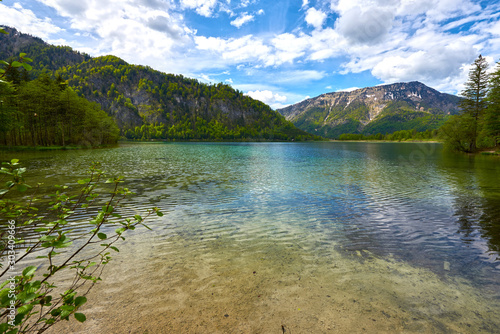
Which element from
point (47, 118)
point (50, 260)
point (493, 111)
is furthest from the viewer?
point (47, 118)

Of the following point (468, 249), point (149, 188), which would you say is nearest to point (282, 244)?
point (468, 249)

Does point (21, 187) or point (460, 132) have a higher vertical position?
point (460, 132)

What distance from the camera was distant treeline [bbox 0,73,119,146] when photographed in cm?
6153

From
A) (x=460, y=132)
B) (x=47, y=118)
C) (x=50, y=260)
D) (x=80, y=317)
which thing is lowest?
(x=80, y=317)

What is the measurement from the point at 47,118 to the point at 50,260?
296 feet

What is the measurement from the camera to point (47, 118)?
71.9 m

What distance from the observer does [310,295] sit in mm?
7668

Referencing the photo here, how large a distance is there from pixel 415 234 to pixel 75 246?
16.2 meters

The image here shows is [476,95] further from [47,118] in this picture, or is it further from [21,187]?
[47,118]

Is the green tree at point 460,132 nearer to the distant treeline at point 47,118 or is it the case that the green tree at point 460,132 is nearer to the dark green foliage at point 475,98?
the dark green foliage at point 475,98

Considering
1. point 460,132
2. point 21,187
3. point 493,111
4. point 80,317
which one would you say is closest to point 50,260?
point 80,317

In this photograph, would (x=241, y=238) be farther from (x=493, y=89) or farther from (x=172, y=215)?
(x=493, y=89)

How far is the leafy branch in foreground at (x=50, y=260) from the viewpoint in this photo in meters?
4.02

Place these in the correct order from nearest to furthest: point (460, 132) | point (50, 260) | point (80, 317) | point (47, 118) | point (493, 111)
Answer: point (50, 260) → point (80, 317) → point (493, 111) → point (460, 132) → point (47, 118)
